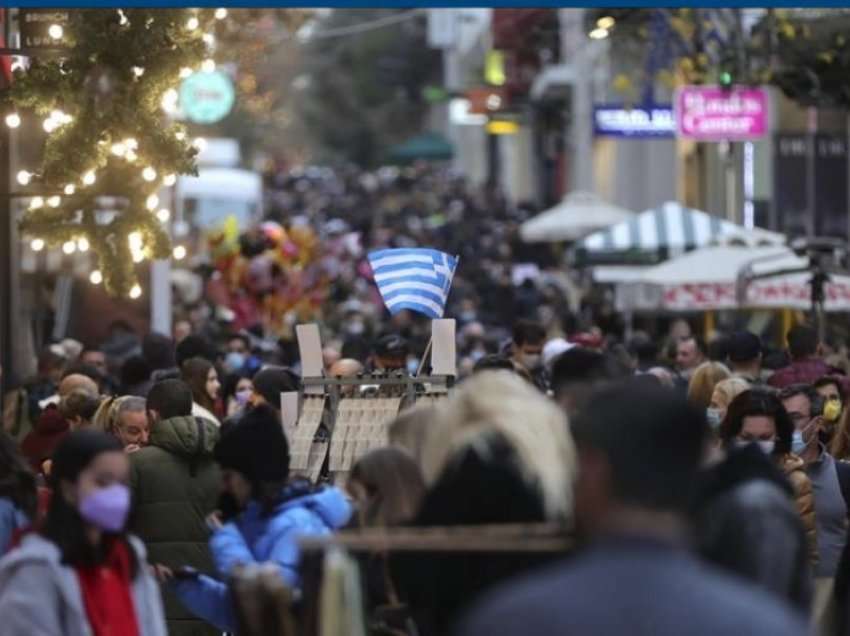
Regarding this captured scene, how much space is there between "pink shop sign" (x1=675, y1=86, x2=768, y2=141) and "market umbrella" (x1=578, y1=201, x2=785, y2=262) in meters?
0.98

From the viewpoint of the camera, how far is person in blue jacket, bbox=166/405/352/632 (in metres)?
8.13

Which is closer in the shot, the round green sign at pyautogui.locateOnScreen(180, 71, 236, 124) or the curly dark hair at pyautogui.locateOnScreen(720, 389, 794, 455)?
the curly dark hair at pyautogui.locateOnScreen(720, 389, 794, 455)

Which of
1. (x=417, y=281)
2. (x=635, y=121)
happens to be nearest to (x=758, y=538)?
(x=417, y=281)

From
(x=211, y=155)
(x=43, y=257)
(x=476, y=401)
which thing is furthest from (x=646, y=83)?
(x=476, y=401)

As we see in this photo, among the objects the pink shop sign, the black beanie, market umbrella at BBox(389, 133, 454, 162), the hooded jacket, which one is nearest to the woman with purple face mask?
the black beanie

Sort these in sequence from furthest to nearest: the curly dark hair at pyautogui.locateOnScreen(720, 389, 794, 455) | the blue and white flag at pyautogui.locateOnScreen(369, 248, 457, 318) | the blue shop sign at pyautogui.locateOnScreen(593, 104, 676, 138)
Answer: the blue shop sign at pyautogui.locateOnScreen(593, 104, 676, 138), the blue and white flag at pyautogui.locateOnScreen(369, 248, 457, 318), the curly dark hair at pyautogui.locateOnScreen(720, 389, 794, 455)

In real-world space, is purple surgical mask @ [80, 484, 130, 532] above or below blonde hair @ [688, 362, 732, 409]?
above

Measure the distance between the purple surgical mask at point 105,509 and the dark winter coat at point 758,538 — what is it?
62.4 inches

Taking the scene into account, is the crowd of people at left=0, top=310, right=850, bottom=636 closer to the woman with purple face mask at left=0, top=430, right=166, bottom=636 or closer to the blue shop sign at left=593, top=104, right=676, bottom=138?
the woman with purple face mask at left=0, top=430, right=166, bottom=636

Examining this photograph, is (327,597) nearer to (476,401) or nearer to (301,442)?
(476,401)

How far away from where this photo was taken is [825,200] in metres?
31.9

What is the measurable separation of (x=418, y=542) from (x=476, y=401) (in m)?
0.93

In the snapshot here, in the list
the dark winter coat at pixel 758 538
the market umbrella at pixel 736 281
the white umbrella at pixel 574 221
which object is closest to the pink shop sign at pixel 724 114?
the market umbrella at pixel 736 281

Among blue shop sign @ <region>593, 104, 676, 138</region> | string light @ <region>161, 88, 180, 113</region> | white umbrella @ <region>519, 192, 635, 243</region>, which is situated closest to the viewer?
string light @ <region>161, 88, 180, 113</region>
